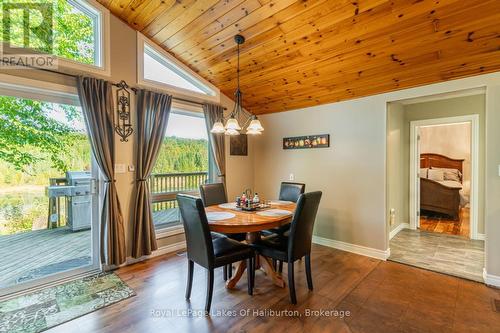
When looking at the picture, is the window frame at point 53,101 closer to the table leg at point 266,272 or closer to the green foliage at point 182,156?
the green foliage at point 182,156

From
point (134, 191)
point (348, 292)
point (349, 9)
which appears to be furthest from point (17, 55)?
point (348, 292)

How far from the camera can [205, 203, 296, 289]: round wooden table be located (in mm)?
2211

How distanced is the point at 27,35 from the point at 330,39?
3248 mm

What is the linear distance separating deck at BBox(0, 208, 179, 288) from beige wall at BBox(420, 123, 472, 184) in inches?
304

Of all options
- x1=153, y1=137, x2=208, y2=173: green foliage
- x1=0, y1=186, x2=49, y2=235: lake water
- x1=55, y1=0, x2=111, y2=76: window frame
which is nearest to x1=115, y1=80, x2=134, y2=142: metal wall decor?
x1=55, y1=0, x2=111, y2=76: window frame

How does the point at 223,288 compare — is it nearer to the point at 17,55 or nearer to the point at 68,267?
the point at 68,267

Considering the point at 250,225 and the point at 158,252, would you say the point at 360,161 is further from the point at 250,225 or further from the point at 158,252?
the point at 158,252

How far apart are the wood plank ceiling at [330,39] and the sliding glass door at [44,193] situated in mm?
1579

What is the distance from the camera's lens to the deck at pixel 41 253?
2.51m

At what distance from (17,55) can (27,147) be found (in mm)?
927

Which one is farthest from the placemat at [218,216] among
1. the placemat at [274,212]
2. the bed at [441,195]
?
the bed at [441,195]

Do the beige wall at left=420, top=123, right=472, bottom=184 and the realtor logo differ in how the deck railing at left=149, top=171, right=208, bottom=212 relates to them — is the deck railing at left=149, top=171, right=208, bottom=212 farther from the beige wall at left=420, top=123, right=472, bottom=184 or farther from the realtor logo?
the beige wall at left=420, top=123, right=472, bottom=184

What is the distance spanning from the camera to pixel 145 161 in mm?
3266

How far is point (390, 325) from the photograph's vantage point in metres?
1.98
